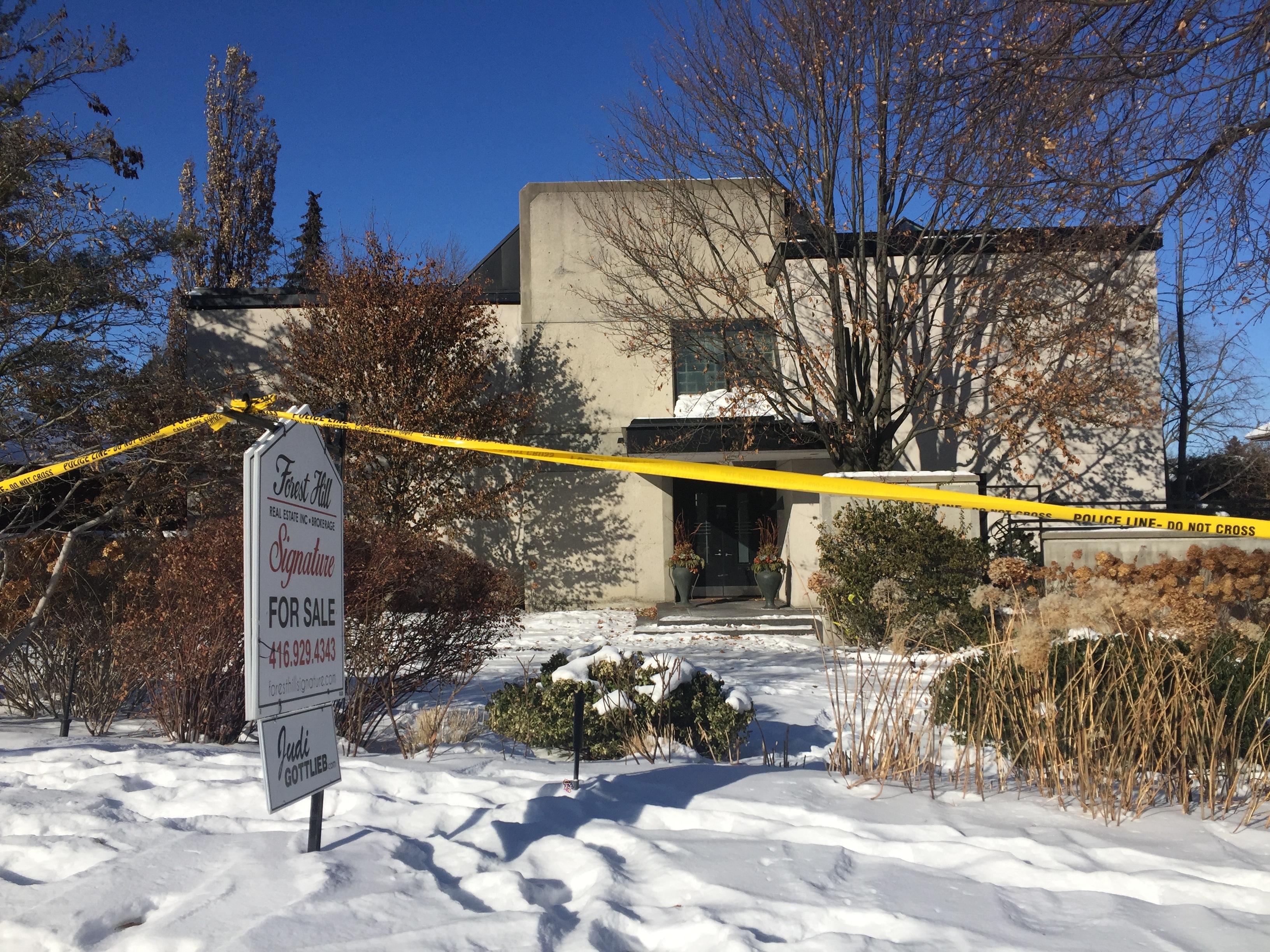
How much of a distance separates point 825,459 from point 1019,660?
38.6 ft

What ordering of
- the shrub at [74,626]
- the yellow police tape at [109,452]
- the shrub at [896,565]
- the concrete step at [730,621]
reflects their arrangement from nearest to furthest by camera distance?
the yellow police tape at [109,452] → the shrub at [74,626] → the shrub at [896,565] → the concrete step at [730,621]

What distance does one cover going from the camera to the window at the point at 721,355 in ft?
47.5

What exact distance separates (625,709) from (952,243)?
10200 millimetres

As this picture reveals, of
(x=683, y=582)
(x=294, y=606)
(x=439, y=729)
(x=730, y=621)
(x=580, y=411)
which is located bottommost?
(x=730, y=621)

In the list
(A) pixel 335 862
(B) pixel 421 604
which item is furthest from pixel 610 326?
(A) pixel 335 862

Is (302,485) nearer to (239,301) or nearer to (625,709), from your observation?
(625,709)

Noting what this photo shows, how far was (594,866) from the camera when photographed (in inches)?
134

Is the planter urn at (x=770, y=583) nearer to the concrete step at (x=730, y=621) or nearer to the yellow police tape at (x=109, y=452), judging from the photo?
the concrete step at (x=730, y=621)

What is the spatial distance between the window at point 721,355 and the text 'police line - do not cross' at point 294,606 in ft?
36.3

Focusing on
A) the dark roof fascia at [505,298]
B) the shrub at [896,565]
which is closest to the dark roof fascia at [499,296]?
the dark roof fascia at [505,298]

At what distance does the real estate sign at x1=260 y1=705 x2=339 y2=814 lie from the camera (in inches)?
124

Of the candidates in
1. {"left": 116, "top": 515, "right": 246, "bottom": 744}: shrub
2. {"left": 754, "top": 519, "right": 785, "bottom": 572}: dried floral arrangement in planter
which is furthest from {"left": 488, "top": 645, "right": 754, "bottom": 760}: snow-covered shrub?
{"left": 754, "top": 519, "right": 785, "bottom": 572}: dried floral arrangement in planter

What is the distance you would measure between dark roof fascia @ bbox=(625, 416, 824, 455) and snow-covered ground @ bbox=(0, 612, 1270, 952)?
10452 millimetres

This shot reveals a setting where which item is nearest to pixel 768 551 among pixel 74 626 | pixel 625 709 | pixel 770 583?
pixel 770 583
